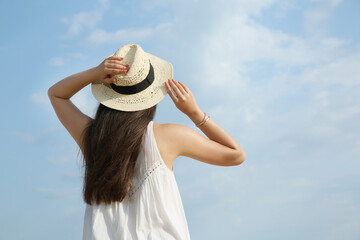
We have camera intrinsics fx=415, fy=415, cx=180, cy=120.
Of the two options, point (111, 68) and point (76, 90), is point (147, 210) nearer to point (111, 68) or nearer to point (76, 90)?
point (111, 68)

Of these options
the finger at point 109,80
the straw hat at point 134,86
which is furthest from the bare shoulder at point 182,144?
the finger at point 109,80

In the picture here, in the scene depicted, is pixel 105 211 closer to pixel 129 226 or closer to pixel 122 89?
pixel 129 226

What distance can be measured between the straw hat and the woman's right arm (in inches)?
4.8

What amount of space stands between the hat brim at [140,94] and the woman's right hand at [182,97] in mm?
61

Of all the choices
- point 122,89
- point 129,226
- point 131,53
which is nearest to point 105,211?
point 129,226

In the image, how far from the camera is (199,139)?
2.94 metres

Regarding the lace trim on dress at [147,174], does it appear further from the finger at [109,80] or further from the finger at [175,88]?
the finger at [109,80]

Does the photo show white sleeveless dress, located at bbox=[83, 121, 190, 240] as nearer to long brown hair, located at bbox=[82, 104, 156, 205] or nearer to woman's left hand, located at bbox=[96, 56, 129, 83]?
long brown hair, located at bbox=[82, 104, 156, 205]

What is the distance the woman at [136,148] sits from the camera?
9.00 ft

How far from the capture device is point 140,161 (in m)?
2.84

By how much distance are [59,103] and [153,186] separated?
113 centimetres

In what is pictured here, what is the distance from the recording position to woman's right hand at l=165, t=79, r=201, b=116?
3.03 m

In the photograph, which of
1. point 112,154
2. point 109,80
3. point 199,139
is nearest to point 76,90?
point 109,80

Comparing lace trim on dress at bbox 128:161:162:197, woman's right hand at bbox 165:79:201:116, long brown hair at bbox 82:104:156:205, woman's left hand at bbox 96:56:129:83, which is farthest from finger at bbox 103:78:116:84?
lace trim on dress at bbox 128:161:162:197
